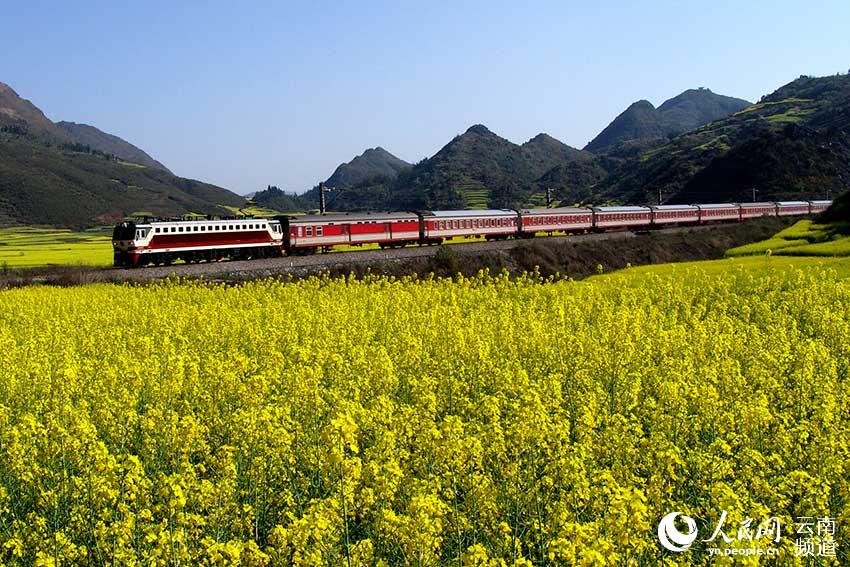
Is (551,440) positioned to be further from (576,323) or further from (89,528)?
(576,323)

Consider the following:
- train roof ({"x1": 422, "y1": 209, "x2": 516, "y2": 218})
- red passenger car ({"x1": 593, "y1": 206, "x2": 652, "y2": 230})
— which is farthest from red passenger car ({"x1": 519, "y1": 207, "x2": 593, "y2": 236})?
train roof ({"x1": 422, "y1": 209, "x2": 516, "y2": 218})

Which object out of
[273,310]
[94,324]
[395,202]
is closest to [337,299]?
[273,310]

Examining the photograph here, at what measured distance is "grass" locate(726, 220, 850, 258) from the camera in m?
32.8

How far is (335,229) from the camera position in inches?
1613

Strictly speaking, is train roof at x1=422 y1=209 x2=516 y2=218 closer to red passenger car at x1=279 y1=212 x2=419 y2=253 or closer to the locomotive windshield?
→ red passenger car at x1=279 y1=212 x2=419 y2=253

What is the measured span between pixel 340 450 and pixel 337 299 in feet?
50.8

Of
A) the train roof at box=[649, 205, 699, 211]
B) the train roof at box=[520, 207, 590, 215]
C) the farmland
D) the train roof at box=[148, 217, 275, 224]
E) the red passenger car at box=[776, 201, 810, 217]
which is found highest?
the train roof at box=[148, 217, 275, 224]

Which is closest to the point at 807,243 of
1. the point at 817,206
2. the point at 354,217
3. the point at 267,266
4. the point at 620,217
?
the point at 620,217

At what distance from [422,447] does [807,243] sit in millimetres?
38554

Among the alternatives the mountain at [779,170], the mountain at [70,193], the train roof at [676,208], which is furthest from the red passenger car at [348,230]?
the mountain at [70,193]

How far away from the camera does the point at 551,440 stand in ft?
19.6

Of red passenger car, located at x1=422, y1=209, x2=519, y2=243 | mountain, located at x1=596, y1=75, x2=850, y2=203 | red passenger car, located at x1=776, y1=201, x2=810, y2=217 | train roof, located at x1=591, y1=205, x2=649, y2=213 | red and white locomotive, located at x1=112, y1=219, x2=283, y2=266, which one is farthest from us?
mountain, located at x1=596, y1=75, x2=850, y2=203

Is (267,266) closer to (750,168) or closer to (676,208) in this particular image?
(676,208)

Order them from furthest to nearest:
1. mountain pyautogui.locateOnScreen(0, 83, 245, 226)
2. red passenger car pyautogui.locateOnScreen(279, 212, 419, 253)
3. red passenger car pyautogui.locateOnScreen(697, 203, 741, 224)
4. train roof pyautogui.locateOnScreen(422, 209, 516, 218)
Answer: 1. mountain pyautogui.locateOnScreen(0, 83, 245, 226)
2. red passenger car pyautogui.locateOnScreen(697, 203, 741, 224)
3. train roof pyautogui.locateOnScreen(422, 209, 516, 218)
4. red passenger car pyautogui.locateOnScreen(279, 212, 419, 253)
